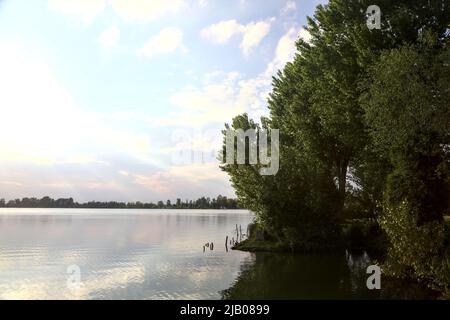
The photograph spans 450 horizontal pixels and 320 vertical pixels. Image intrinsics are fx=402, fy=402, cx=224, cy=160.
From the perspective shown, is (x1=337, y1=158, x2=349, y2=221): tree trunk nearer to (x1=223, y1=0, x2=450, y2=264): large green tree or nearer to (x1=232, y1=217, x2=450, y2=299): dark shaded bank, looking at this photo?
(x1=223, y1=0, x2=450, y2=264): large green tree

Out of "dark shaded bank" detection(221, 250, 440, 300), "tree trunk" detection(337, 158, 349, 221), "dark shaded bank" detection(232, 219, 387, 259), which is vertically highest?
"tree trunk" detection(337, 158, 349, 221)

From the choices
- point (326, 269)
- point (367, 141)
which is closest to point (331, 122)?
point (367, 141)

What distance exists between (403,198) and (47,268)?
35620 mm

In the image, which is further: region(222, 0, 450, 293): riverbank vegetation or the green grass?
the green grass

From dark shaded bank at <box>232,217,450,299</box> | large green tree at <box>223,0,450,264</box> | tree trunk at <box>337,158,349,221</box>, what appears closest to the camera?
dark shaded bank at <box>232,217,450,299</box>

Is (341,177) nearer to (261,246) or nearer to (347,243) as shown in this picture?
(347,243)

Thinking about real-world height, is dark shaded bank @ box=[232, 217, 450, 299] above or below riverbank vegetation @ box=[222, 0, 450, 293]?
below

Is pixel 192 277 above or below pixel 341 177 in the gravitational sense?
below

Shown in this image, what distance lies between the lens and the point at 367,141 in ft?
125

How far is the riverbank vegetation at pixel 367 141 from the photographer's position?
26.9m

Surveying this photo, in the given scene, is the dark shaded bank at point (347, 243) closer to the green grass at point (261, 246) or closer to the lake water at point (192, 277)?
the green grass at point (261, 246)

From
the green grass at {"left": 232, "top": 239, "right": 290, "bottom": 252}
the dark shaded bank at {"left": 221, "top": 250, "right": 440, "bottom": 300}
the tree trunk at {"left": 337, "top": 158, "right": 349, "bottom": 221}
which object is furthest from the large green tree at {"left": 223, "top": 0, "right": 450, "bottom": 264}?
the dark shaded bank at {"left": 221, "top": 250, "right": 440, "bottom": 300}

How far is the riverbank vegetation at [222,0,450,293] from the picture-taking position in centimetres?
2694

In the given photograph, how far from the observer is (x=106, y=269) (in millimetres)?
40812
